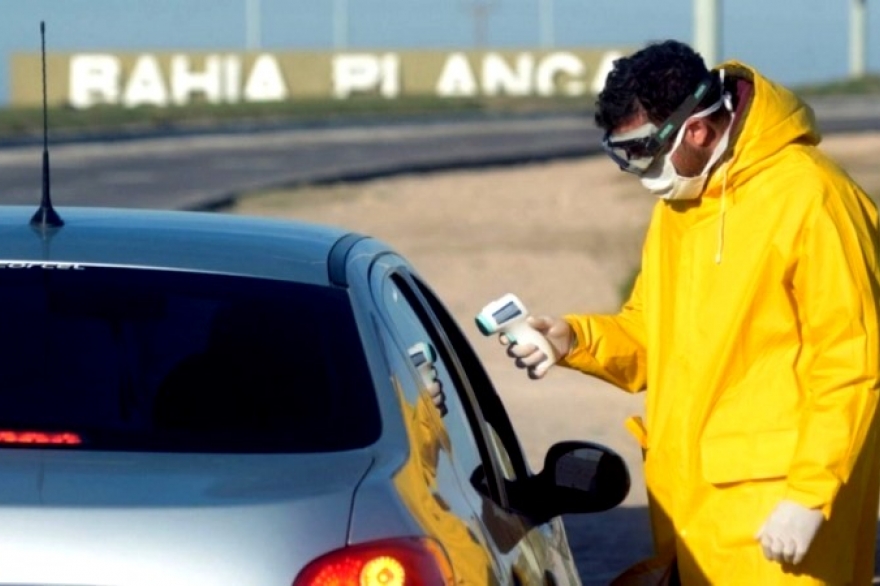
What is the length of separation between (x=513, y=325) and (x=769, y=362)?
771 millimetres

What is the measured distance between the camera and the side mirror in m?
3.99

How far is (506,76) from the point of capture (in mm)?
81562

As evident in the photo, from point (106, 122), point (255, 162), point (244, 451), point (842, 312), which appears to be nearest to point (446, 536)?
point (244, 451)

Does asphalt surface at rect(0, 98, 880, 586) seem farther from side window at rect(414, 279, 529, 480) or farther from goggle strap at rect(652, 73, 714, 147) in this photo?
goggle strap at rect(652, 73, 714, 147)

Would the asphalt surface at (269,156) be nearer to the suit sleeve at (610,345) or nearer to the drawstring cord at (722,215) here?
the suit sleeve at (610,345)

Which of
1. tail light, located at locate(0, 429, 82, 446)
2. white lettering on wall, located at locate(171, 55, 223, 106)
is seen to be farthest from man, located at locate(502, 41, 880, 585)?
white lettering on wall, located at locate(171, 55, 223, 106)

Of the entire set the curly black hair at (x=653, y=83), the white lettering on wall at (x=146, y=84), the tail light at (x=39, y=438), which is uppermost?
the curly black hair at (x=653, y=83)

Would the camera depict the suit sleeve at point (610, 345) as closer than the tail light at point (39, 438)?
No

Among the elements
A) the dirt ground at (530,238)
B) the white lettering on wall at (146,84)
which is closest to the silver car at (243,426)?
the dirt ground at (530,238)

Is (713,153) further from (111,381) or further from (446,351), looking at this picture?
(111,381)

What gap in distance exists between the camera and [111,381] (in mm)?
3305

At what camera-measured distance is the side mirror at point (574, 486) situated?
13.1ft

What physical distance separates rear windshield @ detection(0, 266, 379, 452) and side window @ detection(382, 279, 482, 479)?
20cm

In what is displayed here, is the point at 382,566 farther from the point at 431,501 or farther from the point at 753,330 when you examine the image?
the point at 753,330
